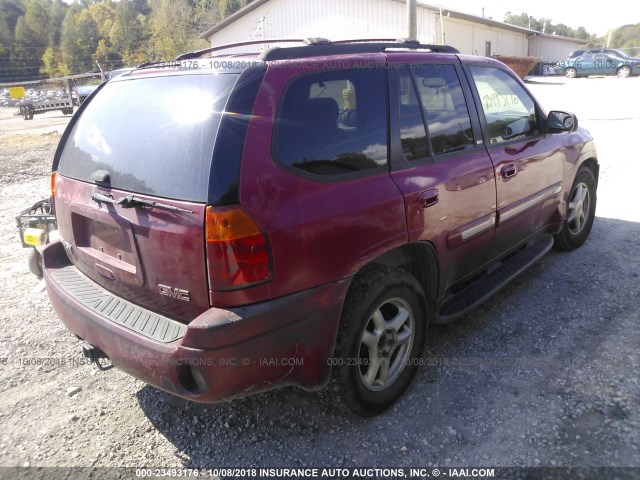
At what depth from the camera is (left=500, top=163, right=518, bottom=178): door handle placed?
3.57 m

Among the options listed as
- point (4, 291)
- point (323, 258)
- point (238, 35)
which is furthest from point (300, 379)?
point (238, 35)

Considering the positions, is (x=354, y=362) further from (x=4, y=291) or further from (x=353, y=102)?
(x=4, y=291)

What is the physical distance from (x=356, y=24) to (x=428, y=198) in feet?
94.7

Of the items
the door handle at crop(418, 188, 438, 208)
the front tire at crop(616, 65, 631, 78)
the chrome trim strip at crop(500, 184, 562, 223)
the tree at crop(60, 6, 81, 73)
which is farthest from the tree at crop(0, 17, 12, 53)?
the door handle at crop(418, 188, 438, 208)

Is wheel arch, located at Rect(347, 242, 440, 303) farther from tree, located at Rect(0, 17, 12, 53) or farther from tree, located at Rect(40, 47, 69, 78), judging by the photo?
tree, located at Rect(0, 17, 12, 53)

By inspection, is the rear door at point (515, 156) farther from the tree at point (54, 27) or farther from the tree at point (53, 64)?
the tree at point (54, 27)

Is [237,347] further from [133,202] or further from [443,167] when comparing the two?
[443,167]

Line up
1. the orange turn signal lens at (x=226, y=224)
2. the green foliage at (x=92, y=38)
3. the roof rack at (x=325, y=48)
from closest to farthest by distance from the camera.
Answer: the orange turn signal lens at (x=226, y=224)
the roof rack at (x=325, y=48)
the green foliage at (x=92, y=38)

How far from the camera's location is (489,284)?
3.68m

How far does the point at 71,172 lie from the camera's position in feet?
9.52

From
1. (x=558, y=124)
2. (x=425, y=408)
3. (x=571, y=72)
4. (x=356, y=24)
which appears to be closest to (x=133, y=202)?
(x=425, y=408)

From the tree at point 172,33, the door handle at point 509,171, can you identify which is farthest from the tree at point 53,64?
the door handle at point 509,171

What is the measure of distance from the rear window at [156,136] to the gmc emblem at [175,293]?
16.8 inches

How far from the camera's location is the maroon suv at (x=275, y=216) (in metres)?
2.17
